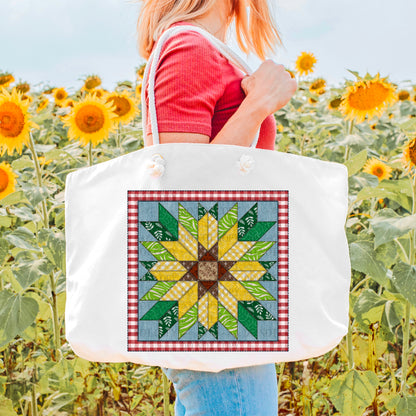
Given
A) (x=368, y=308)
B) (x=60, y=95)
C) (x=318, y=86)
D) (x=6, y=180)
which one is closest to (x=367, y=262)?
(x=368, y=308)

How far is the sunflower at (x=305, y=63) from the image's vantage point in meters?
4.85

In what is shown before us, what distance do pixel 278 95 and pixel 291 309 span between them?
1.31 ft

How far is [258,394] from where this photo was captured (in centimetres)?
99

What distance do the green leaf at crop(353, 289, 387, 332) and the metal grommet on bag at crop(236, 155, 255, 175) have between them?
1.00 meters

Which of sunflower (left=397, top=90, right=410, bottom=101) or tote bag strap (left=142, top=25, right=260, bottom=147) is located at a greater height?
sunflower (left=397, top=90, right=410, bottom=101)

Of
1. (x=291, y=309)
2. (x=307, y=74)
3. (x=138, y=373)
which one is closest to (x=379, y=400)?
(x=138, y=373)

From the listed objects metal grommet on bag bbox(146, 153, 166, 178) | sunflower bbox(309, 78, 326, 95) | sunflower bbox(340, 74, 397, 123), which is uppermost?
sunflower bbox(309, 78, 326, 95)

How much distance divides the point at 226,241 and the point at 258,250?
66mm

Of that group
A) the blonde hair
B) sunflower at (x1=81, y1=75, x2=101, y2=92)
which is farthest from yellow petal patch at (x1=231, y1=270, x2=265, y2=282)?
sunflower at (x1=81, y1=75, x2=101, y2=92)

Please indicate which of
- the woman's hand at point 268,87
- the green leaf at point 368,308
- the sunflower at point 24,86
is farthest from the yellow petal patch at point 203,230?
the sunflower at point 24,86

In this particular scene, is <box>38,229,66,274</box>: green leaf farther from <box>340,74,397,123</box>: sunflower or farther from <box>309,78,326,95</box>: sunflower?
<box>309,78,326,95</box>: sunflower

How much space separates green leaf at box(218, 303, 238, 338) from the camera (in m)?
1.01

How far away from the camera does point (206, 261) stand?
101 centimetres

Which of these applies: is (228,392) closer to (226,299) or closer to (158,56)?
(226,299)
